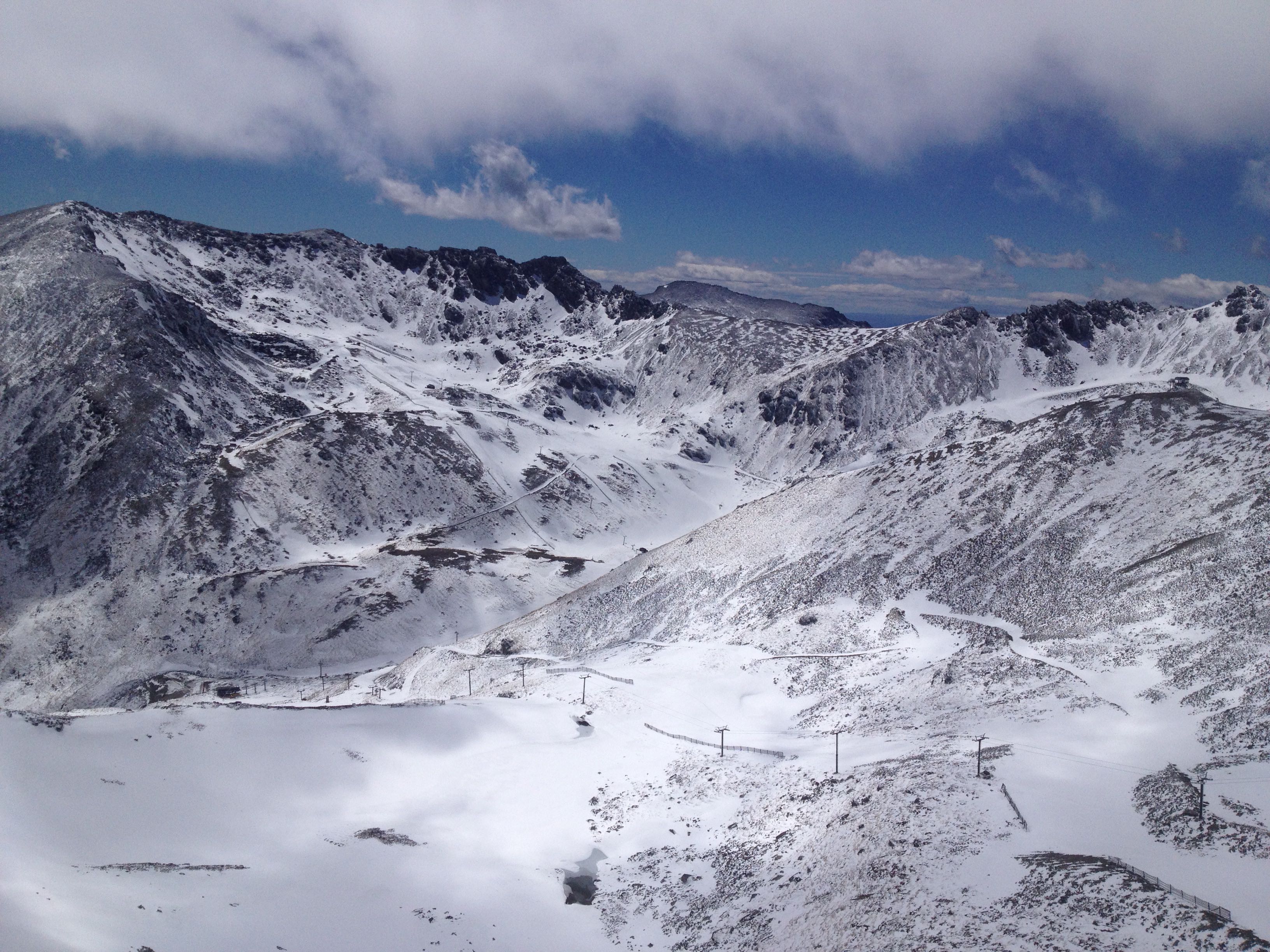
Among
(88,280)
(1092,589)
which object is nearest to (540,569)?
(1092,589)

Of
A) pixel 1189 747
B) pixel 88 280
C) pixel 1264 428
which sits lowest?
pixel 1189 747

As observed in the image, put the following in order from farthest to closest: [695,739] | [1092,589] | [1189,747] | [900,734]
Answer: [1092,589], [695,739], [900,734], [1189,747]

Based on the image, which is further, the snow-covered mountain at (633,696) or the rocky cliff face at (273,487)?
the rocky cliff face at (273,487)

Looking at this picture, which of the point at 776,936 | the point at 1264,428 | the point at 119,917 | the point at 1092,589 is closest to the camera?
the point at 119,917

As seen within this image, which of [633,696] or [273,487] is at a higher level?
[273,487]

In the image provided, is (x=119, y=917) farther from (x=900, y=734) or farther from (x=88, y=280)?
(x=88, y=280)

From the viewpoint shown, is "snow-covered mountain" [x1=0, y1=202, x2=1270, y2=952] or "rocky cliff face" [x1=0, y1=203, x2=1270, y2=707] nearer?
"snow-covered mountain" [x1=0, y1=202, x2=1270, y2=952]

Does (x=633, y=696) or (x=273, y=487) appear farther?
(x=273, y=487)

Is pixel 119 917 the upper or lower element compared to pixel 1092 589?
lower
